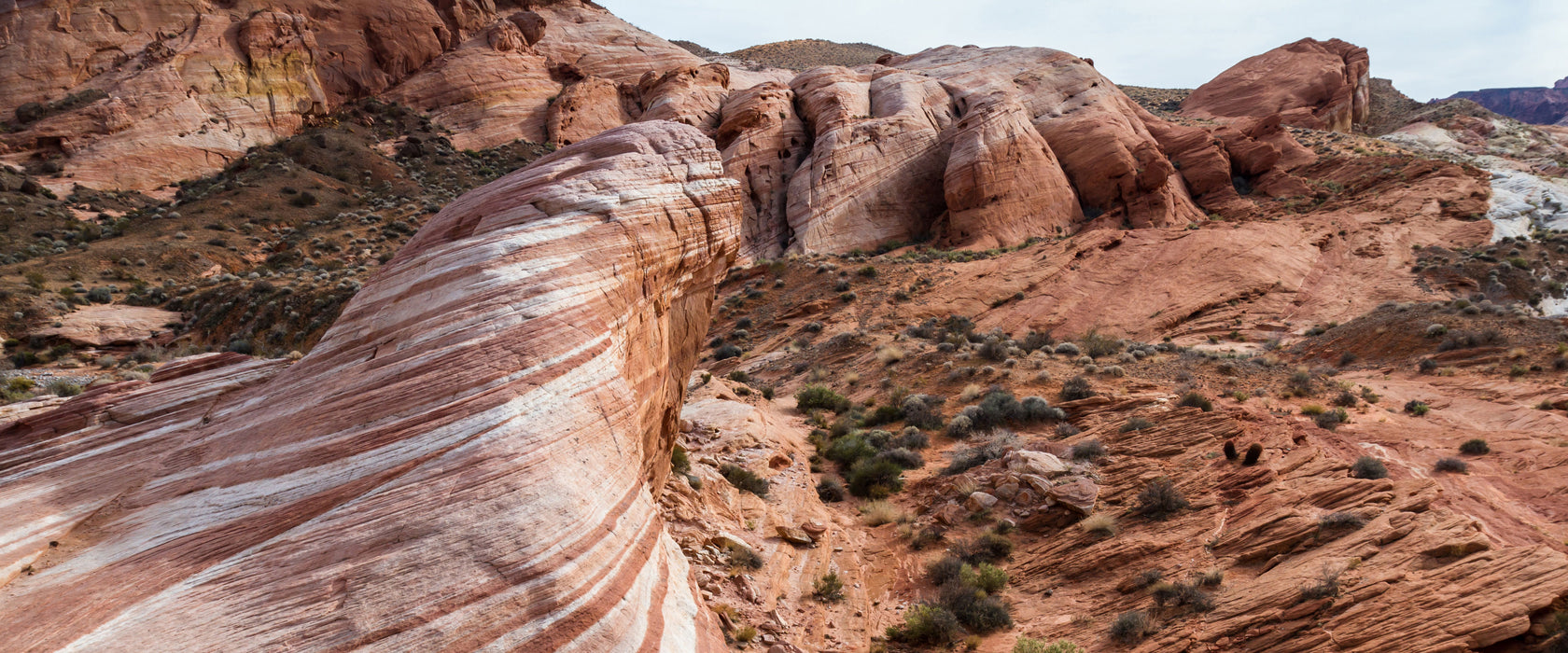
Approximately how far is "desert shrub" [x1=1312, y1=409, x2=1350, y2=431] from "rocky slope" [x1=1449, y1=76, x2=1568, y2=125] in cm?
18010

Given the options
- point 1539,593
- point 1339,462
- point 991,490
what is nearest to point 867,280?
point 991,490

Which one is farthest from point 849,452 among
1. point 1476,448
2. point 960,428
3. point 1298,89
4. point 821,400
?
point 1298,89

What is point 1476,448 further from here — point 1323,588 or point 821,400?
point 821,400

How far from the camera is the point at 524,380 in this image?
5.63m

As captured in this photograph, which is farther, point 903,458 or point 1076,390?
point 1076,390

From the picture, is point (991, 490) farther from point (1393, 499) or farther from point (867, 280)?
point (867, 280)

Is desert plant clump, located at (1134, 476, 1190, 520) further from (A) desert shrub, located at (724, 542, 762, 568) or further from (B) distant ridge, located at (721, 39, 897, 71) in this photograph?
(B) distant ridge, located at (721, 39, 897, 71)

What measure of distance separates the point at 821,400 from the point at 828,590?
912 centimetres

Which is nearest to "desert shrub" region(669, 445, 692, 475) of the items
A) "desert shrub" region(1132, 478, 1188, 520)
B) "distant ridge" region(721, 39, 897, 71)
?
"desert shrub" region(1132, 478, 1188, 520)

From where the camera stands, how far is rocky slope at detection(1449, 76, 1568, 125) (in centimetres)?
14125

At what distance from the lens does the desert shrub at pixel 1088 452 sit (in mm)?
12664

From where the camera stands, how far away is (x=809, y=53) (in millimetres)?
92750

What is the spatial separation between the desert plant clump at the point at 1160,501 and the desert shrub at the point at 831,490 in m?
5.28

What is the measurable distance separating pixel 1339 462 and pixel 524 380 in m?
11.3
